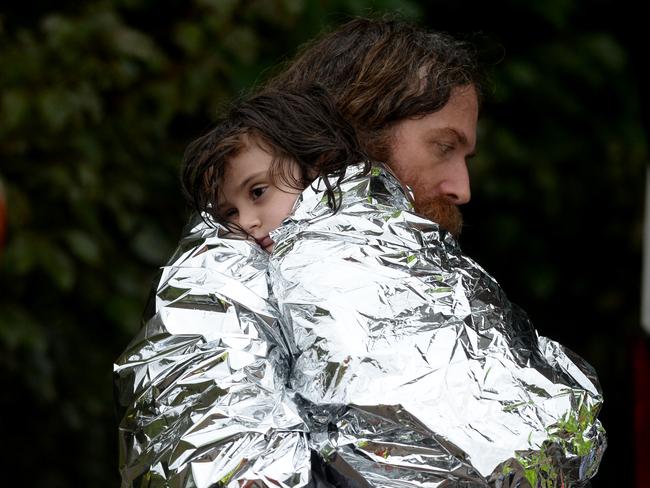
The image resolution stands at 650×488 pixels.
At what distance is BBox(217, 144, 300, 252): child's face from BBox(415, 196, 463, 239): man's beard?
0.19 meters

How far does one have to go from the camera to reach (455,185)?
1.38 m

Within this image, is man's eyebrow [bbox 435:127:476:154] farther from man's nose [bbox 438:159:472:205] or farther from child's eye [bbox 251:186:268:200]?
child's eye [bbox 251:186:268:200]

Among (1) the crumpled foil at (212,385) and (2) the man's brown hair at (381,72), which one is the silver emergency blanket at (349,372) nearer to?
(1) the crumpled foil at (212,385)

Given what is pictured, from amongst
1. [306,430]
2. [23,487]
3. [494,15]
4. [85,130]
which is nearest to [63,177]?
[85,130]

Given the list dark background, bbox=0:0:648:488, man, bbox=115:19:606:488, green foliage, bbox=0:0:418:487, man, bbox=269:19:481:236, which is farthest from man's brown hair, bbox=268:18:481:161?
green foliage, bbox=0:0:418:487

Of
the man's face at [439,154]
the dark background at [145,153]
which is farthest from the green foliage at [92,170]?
the man's face at [439,154]

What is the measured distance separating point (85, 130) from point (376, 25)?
5.92 ft

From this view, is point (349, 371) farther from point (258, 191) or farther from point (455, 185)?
point (455, 185)

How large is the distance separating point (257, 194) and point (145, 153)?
6.78 feet

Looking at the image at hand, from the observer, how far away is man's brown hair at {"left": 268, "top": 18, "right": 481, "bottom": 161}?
135 centimetres

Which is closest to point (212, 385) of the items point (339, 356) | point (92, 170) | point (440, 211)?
point (339, 356)

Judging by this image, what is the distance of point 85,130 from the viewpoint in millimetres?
3135

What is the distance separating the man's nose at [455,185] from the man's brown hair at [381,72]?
8 centimetres

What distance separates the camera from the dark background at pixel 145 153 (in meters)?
3.03
